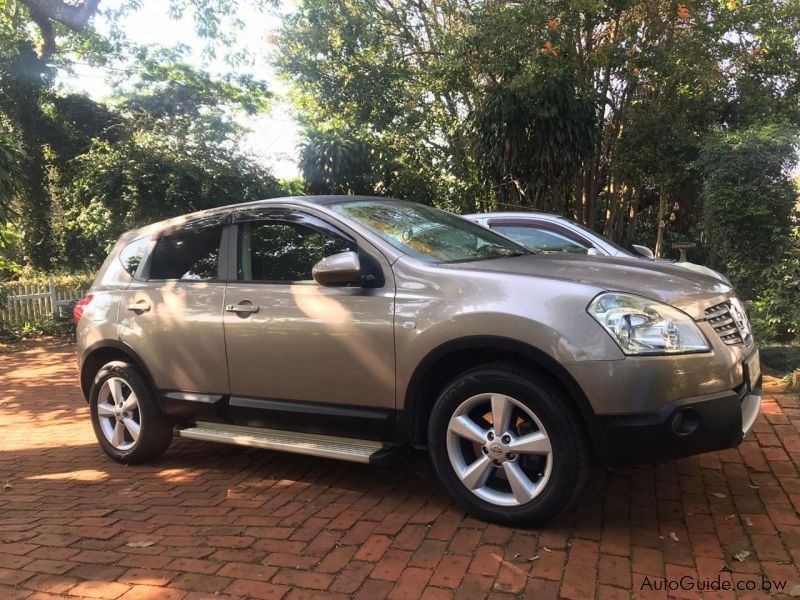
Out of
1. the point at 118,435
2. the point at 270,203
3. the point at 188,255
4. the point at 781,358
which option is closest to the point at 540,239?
the point at 781,358

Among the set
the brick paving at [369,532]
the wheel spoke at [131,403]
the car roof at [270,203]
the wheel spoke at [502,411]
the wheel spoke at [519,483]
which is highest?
the car roof at [270,203]

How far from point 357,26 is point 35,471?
38.5 feet

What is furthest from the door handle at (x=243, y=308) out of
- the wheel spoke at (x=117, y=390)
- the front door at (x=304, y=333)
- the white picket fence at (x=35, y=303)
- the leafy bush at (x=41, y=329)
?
the white picket fence at (x=35, y=303)

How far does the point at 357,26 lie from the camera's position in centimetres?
1388

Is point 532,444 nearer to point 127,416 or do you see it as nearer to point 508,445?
point 508,445

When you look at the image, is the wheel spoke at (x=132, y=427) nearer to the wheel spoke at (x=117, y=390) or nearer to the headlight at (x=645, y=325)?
the wheel spoke at (x=117, y=390)

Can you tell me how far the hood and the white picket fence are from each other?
39.9 feet

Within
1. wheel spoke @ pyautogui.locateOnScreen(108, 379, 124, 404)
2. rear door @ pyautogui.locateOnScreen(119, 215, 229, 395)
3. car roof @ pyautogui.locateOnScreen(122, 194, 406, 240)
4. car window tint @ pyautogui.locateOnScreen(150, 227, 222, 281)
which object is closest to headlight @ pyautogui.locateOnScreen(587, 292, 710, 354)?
car roof @ pyautogui.locateOnScreen(122, 194, 406, 240)

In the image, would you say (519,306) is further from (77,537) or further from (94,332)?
(94,332)

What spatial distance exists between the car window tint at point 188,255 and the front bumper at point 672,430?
2612 millimetres

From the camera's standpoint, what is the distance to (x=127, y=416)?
4.52 meters

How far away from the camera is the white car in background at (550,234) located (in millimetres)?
6027

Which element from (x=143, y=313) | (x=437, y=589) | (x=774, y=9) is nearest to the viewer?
(x=437, y=589)

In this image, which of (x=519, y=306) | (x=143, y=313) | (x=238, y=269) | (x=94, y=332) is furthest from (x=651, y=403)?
(x=94, y=332)
